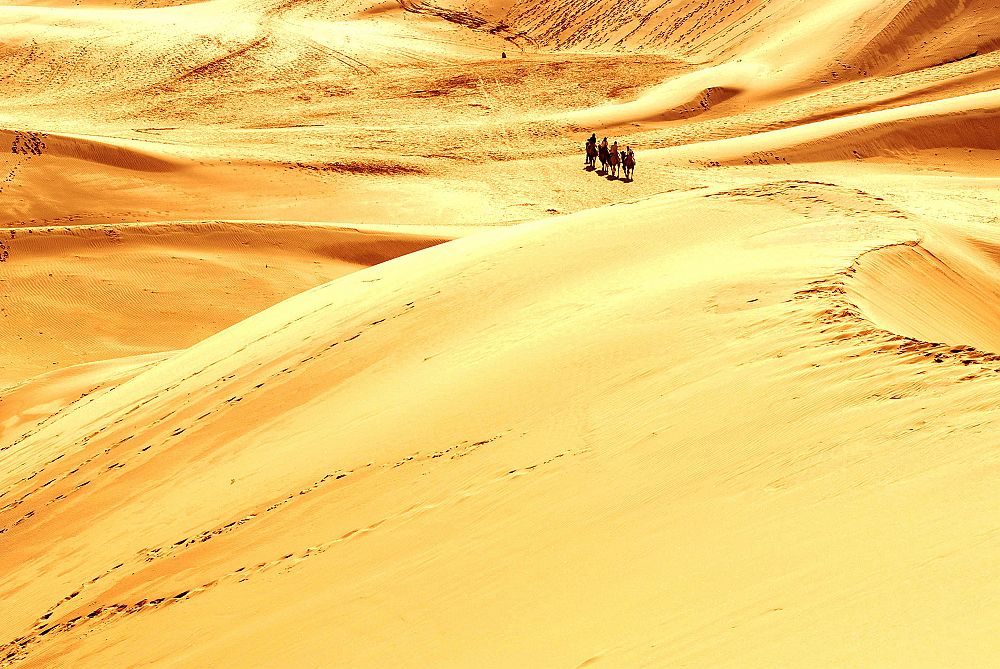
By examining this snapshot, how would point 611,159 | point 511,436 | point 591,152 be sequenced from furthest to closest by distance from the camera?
point 591,152 < point 611,159 < point 511,436

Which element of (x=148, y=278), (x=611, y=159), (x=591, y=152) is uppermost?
(x=591, y=152)

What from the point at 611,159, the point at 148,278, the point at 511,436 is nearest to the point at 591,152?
the point at 611,159

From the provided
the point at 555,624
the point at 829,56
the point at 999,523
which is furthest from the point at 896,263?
the point at 829,56

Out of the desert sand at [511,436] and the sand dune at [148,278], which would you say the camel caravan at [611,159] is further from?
the sand dune at [148,278]

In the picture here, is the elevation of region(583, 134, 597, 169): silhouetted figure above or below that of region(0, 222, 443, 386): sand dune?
above

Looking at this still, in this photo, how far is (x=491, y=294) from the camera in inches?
324

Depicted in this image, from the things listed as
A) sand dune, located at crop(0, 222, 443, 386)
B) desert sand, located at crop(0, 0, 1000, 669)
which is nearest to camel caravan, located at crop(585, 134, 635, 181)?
desert sand, located at crop(0, 0, 1000, 669)

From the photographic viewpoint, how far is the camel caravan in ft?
65.9

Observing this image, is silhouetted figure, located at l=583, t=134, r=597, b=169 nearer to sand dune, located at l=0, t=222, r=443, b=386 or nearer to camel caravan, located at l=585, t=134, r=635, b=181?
camel caravan, located at l=585, t=134, r=635, b=181

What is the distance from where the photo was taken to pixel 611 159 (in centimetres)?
2047

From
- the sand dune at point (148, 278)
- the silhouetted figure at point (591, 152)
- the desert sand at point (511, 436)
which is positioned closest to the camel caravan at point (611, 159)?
the silhouetted figure at point (591, 152)

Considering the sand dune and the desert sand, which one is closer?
the desert sand

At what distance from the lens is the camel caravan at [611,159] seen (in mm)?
20078

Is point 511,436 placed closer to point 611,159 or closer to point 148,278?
point 148,278
